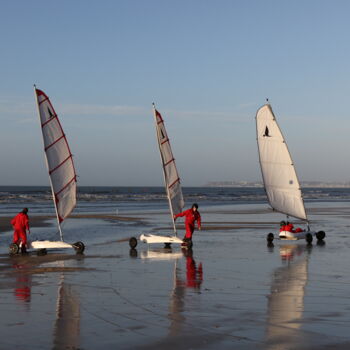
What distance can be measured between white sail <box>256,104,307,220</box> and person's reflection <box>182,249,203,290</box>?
28.6ft

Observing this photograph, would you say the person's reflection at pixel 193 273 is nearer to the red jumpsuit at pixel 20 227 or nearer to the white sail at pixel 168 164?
the white sail at pixel 168 164

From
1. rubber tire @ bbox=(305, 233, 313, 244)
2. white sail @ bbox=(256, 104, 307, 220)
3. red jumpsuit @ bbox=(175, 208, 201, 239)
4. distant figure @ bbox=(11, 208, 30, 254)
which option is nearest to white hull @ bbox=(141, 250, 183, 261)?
red jumpsuit @ bbox=(175, 208, 201, 239)

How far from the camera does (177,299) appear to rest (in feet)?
38.2

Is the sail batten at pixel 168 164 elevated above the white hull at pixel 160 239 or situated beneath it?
Answer: elevated above

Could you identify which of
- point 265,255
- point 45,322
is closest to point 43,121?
point 265,255

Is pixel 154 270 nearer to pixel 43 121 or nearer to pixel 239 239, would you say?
pixel 43 121

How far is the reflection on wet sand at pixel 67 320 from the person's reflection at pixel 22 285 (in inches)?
22.8

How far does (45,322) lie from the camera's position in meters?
9.65

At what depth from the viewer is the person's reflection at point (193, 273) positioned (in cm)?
1345

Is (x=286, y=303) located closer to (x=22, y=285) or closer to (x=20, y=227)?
(x=22, y=285)

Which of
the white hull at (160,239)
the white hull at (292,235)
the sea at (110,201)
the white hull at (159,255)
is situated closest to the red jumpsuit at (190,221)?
the white hull at (160,239)

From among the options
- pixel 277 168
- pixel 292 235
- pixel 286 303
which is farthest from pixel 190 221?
pixel 286 303

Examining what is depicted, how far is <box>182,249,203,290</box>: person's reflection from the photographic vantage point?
13453 millimetres

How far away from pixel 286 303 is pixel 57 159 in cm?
1202
